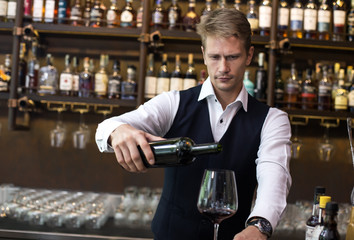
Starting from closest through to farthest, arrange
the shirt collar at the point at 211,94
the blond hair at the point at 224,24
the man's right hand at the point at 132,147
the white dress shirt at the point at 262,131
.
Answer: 1. the man's right hand at the point at 132,147
2. the white dress shirt at the point at 262,131
3. the blond hair at the point at 224,24
4. the shirt collar at the point at 211,94

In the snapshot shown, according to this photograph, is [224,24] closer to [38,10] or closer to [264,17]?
[264,17]

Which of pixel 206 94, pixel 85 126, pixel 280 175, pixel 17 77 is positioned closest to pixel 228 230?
pixel 280 175

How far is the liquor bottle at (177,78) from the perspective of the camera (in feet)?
9.93

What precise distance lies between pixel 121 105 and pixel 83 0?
2.52ft

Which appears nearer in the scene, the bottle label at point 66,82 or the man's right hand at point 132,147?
the man's right hand at point 132,147

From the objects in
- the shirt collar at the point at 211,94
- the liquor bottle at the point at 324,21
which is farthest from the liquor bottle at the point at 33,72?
the liquor bottle at the point at 324,21

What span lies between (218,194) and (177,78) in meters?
1.89

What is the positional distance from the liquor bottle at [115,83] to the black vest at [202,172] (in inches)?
47.1

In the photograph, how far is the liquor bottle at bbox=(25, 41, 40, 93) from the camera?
3.10m

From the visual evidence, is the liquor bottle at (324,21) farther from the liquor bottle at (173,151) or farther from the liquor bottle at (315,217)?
the liquor bottle at (173,151)

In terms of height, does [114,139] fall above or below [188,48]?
below

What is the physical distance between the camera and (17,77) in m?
2.99

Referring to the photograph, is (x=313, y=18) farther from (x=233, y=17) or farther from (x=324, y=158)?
(x=233, y=17)

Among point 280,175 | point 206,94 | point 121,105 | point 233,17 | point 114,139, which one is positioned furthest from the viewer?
point 121,105
